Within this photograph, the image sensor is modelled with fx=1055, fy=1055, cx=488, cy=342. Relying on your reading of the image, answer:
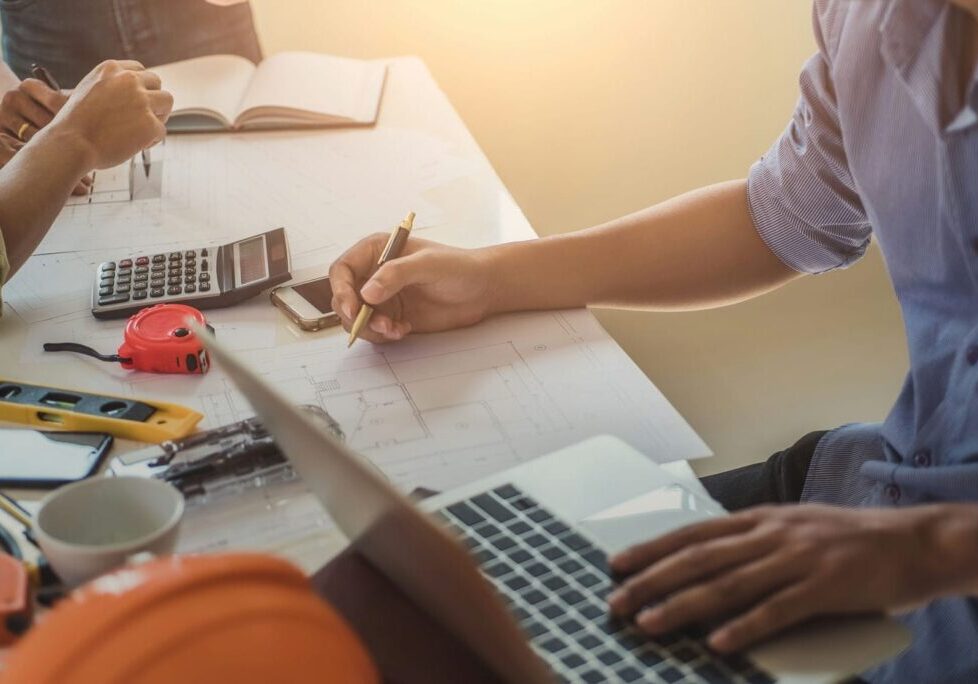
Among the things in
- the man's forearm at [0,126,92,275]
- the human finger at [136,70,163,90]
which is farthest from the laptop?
the human finger at [136,70,163,90]

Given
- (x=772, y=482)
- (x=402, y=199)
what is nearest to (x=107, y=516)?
(x=772, y=482)

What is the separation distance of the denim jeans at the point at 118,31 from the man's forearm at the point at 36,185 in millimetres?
654

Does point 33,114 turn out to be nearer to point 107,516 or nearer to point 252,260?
point 252,260

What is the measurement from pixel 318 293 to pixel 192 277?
0.14 meters

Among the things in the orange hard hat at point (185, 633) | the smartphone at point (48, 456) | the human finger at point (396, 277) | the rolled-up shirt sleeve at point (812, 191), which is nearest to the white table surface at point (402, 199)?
the smartphone at point (48, 456)

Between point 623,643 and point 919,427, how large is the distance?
43 centimetres

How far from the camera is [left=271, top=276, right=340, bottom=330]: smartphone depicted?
42.0 inches

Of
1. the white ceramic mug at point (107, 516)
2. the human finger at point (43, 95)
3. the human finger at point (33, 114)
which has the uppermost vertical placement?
the human finger at point (43, 95)

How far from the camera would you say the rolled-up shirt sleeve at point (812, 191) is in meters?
1.01

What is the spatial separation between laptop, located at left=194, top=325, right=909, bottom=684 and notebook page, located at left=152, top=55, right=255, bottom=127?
1.01 metres

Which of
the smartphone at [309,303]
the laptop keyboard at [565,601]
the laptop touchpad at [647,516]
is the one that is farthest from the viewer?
the smartphone at [309,303]

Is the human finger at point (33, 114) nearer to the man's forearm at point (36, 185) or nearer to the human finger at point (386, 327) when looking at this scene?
the man's forearm at point (36, 185)

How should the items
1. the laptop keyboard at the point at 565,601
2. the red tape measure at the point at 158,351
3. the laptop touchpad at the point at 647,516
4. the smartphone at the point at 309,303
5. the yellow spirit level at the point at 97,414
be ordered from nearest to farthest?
the laptop keyboard at the point at 565,601 < the laptop touchpad at the point at 647,516 < the yellow spirit level at the point at 97,414 < the red tape measure at the point at 158,351 < the smartphone at the point at 309,303

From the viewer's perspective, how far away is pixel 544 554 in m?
0.70
